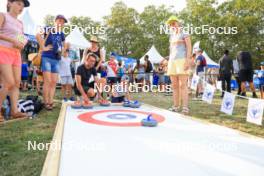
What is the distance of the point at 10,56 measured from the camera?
399 cm

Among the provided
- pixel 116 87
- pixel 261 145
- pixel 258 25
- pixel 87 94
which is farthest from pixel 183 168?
pixel 258 25

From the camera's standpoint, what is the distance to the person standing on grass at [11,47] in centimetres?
389

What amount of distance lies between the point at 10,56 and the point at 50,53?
125 centimetres

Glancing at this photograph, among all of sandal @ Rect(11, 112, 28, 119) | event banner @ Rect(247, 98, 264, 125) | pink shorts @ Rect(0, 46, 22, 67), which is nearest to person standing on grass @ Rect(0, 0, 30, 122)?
pink shorts @ Rect(0, 46, 22, 67)

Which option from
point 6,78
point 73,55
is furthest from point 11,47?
point 73,55

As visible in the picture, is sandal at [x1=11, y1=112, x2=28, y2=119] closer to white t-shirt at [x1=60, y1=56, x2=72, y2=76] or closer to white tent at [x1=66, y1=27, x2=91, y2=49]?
white t-shirt at [x1=60, y1=56, x2=72, y2=76]

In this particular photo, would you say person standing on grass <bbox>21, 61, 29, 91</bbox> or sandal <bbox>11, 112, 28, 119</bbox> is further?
person standing on grass <bbox>21, 61, 29, 91</bbox>

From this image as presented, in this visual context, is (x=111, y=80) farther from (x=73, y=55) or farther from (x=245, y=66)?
(x=73, y=55)

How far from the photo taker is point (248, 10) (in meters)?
34.8

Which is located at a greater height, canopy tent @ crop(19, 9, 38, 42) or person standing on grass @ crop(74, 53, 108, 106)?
canopy tent @ crop(19, 9, 38, 42)

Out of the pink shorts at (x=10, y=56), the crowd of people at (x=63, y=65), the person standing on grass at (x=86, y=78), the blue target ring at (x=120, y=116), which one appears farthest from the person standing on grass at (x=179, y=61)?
the pink shorts at (x=10, y=56)

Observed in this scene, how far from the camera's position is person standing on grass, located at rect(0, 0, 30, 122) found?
3.89m

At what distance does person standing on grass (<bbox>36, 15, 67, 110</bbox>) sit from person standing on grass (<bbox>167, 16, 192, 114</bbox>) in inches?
91.8

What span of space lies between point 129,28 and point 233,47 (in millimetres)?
15687
